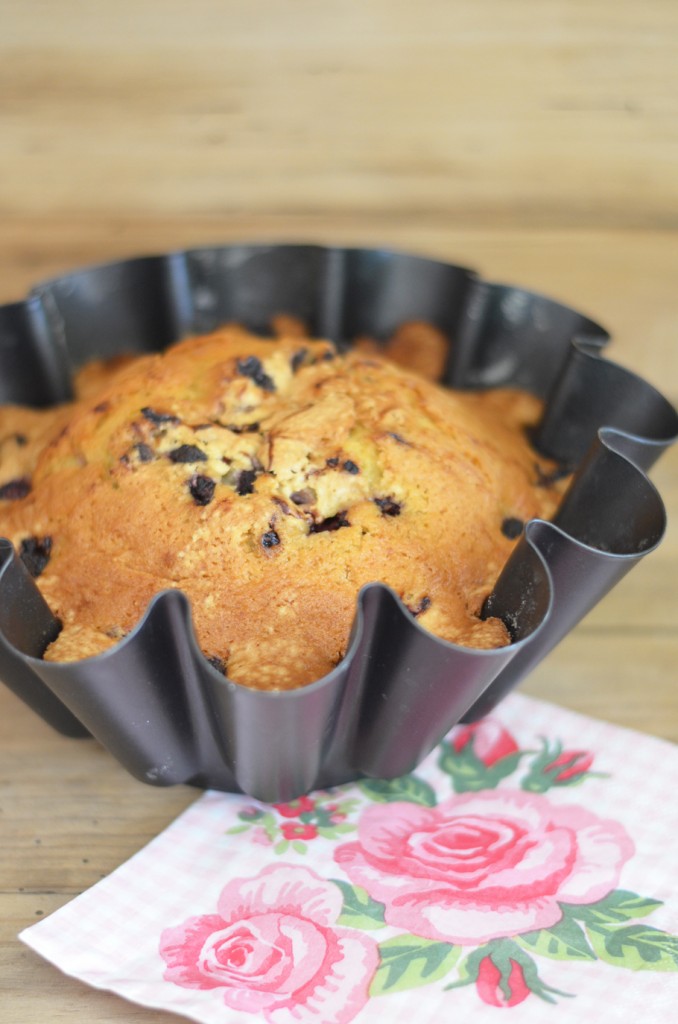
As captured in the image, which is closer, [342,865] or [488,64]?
[342,865]

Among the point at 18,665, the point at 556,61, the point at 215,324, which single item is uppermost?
the point at 556,61

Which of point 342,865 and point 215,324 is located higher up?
point 215,324

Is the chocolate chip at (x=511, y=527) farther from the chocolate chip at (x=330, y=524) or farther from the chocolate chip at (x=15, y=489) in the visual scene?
the chocolate chip at (x=15, y=489)

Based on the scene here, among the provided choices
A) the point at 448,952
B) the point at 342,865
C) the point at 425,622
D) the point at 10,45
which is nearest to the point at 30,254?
the point at 10,45

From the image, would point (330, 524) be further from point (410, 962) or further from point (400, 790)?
point (410, 962)

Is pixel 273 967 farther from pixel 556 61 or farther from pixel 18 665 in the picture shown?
pixel 556 61

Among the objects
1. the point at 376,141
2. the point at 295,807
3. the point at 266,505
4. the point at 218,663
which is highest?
the point at 376,141

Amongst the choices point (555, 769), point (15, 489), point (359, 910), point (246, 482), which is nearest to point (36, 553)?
point (15, 489)
